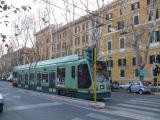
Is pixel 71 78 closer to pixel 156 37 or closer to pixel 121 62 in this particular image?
pixel 156 37

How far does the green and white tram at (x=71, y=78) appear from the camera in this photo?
71.4 ft

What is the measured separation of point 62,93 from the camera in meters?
25.6

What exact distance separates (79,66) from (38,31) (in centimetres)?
3793

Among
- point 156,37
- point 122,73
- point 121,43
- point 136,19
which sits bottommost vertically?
point 122,73

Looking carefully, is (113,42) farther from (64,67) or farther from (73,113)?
(73,113)

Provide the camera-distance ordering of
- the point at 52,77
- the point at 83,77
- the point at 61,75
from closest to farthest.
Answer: the point at 83,77 < the point at 61,75 < the point at 52,77

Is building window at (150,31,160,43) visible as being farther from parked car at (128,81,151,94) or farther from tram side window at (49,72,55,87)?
tram side window at (49,72,55,87)

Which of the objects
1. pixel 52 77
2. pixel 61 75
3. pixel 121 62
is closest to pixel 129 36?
A: pixel 121 62

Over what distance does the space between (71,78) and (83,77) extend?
1566 millimetres

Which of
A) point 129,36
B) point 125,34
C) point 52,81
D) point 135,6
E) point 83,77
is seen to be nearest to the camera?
point 83,77

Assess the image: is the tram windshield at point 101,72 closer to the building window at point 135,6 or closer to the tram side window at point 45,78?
the tram side window at point 45,78

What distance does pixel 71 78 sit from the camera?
2345cm

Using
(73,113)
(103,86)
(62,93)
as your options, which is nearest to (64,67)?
(62,93)

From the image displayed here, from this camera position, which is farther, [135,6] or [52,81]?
[135,6]
